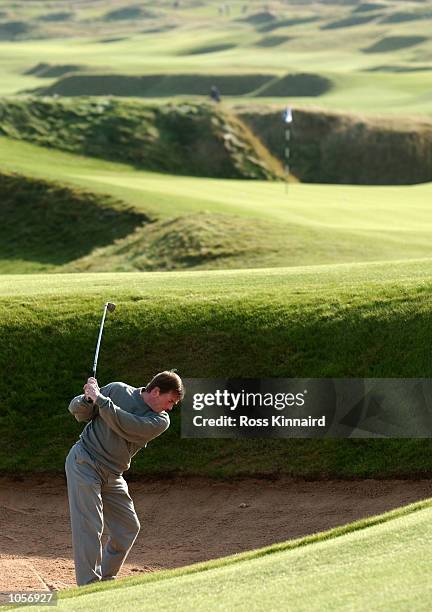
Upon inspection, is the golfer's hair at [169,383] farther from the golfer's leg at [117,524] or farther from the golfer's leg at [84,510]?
the golfer's leg at [117,524]

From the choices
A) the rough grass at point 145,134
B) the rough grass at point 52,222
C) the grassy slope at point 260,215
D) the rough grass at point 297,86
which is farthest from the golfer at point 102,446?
the rough grass at point 297,86

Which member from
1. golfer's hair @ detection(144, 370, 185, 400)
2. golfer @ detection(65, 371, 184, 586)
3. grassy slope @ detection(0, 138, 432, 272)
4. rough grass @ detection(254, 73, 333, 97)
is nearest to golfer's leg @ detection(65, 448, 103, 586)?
golfer @ detection(65, 371, 184, 586)

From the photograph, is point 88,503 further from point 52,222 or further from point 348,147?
point 348,147

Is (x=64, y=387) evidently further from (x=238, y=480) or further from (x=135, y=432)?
(x=135, y=432)

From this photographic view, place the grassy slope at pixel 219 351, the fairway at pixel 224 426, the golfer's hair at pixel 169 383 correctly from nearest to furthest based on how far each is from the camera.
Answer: the fairway at pixel 224 426 → the golfer's hair at pixel 169 383 → the grassy slope at pixel 219 351

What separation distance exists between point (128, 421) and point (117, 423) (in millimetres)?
106

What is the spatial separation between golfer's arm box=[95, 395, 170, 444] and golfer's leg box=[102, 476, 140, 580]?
68cm

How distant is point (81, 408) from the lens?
1081cm

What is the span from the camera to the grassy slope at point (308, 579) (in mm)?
8094

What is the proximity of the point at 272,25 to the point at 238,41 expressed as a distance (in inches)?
1030

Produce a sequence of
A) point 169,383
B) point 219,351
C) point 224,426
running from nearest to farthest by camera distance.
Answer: point 169,383, point 224,426, point 219,351

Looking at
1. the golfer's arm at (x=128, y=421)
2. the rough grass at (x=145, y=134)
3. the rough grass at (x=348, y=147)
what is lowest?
the rough grass at (x=348, y=147)

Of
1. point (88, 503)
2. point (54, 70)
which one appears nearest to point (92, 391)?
point (88, 503)

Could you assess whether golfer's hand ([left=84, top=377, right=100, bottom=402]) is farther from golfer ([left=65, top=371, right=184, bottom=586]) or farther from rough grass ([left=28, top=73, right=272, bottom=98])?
rough grass ([left=28, top=73, right=272, bottom=98])
